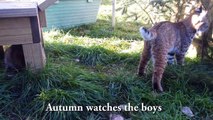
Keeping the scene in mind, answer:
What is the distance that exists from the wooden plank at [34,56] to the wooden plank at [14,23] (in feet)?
0.73

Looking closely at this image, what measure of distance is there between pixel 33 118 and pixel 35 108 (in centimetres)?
11

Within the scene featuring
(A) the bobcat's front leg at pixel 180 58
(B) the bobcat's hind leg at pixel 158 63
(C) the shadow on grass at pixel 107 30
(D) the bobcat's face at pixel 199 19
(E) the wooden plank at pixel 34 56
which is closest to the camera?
(E) the wooden plank at pixel 34 56

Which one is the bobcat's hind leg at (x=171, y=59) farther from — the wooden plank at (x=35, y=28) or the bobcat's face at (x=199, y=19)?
the wooden plank at (x=35, y=28)

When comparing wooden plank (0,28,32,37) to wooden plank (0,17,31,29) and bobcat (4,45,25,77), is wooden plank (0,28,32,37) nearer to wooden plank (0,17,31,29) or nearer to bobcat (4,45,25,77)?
wooden plank (0,17,31,29)

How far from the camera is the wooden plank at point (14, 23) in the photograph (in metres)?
3.02

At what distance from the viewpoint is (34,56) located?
3.22 metres

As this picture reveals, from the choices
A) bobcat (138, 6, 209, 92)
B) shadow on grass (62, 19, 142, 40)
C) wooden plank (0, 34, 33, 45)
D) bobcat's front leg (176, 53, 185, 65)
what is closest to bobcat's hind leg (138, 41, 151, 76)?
bobcat (138, 6, 209, 92)

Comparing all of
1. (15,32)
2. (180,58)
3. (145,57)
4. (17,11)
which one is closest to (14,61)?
(15,32)

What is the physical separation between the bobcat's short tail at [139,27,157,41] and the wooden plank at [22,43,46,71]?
113 centimetres

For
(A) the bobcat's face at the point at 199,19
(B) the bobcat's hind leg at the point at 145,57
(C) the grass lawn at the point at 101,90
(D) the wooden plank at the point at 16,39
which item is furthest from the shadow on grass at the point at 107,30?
(D) the wooden plank at the point at 16,39

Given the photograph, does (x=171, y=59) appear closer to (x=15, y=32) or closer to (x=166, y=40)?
(x=166, y=40)

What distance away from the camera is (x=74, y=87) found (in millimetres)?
3180

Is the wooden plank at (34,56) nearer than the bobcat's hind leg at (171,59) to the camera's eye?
Yes

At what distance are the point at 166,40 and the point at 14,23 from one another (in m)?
1.72
